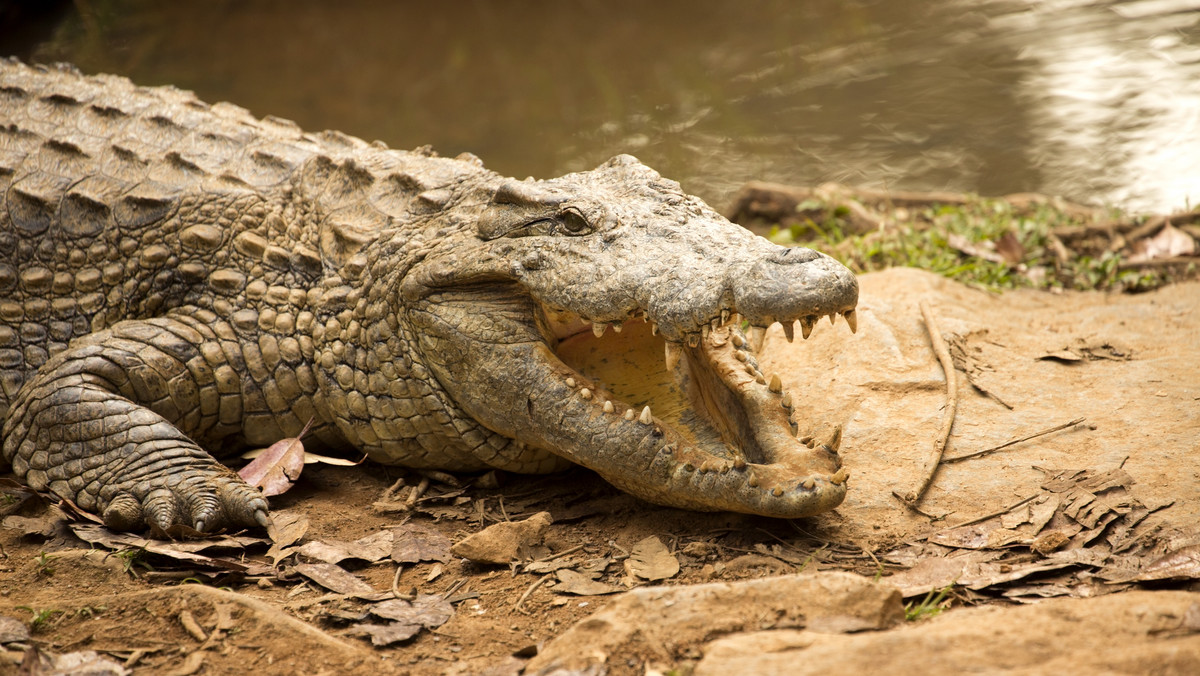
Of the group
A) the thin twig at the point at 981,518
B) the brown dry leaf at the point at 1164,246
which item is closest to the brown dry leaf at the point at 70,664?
the thin twig at the point at 981,518

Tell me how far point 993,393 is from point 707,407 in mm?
1157

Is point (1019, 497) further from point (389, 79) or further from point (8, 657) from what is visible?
point (389, 79)

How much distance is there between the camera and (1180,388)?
364cm

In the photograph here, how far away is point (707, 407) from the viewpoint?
351 centimetres

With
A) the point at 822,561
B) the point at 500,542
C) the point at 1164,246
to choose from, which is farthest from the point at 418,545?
the point at 1164,246

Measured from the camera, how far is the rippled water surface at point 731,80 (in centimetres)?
772

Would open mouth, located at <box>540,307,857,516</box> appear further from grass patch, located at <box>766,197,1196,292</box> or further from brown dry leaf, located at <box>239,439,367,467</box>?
grass patch, located at <box>766,197,1196,292</box>

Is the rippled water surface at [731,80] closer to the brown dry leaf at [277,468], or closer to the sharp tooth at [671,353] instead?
the brown dry leaf at [277,468]

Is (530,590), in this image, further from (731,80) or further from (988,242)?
(731,80)

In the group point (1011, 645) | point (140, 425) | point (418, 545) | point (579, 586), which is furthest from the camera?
point (140, 425)

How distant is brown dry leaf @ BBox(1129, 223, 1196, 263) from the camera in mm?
5645

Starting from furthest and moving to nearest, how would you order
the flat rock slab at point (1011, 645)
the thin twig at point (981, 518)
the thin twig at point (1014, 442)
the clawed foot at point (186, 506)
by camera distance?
the thin twig at point (1014, 442), the clawed foot at point (186, 506), the thin twig at point (981, 518), the flat rock slab at point (1011, 645)

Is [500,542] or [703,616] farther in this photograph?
[500,542]

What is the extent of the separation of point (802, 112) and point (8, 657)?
7.70m
